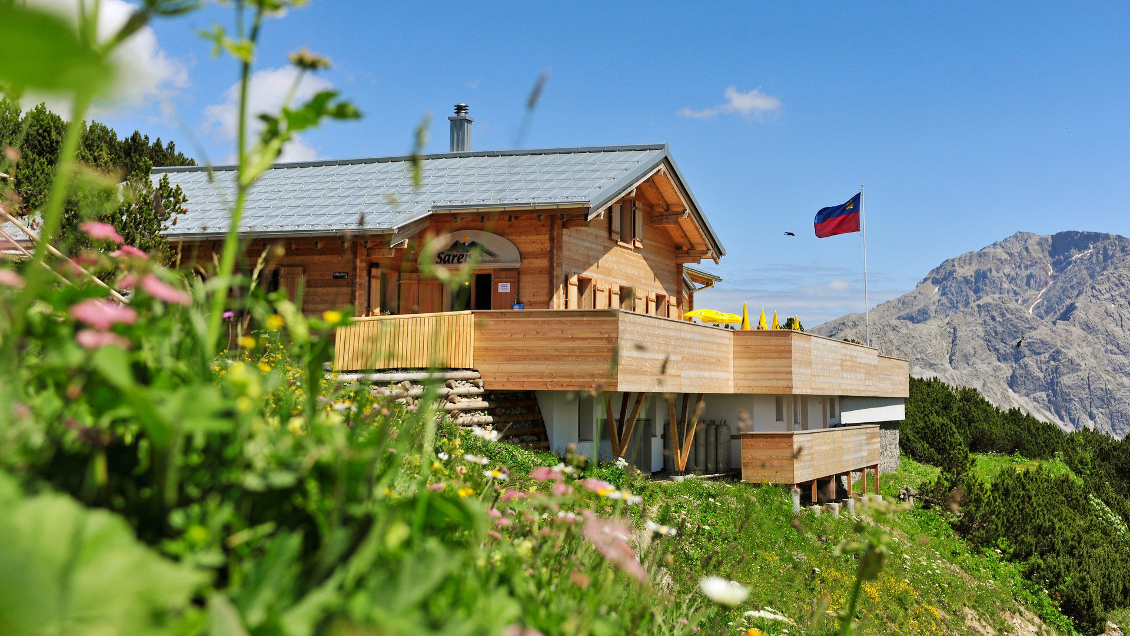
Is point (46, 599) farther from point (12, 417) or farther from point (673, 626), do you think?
point (673, 626)

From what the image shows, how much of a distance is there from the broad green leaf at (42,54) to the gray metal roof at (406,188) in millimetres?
17557

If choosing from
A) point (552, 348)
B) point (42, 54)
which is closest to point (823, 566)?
point (552, 348)

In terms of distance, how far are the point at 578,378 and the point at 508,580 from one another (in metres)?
14.0

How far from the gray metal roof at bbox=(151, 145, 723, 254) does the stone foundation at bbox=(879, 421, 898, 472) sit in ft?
35.4

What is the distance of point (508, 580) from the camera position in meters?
2.33

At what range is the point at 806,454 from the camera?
19594 millimetres

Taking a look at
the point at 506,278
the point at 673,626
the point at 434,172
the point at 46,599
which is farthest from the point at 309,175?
the point at 46,599

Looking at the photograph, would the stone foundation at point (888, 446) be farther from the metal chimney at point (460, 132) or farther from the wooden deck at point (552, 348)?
the metal chimney at point (460, 132)

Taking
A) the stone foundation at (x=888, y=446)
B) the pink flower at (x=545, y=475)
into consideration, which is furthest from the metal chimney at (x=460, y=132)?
the pink flower at (x=545, y=475)

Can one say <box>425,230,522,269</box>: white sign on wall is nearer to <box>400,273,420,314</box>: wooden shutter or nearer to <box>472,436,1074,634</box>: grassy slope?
<box>400,273,420,314</box>: wooden shutter

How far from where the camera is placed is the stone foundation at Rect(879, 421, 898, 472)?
31.5m

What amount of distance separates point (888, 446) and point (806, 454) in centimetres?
1464

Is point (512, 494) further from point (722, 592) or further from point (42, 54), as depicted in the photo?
point (42, 54)

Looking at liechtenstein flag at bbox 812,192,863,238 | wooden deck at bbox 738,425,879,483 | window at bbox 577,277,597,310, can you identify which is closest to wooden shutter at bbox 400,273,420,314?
window at bbox 577,277,597,310
